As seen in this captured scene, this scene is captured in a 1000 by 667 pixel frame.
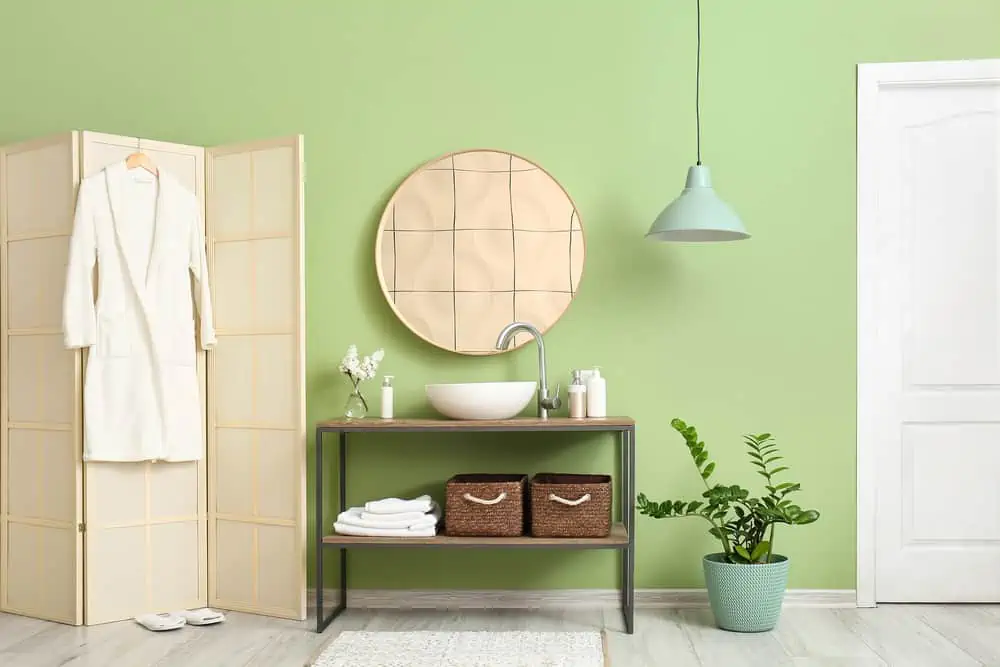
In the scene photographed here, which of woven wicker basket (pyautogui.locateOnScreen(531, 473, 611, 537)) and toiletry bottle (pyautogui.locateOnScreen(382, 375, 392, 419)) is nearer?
woven wicker basket (pyautogui.locateOnScreen(531, 473, 611, 537))

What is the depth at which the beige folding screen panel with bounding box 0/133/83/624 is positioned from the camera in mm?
3314

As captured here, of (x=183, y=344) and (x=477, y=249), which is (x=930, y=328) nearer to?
(x=477, y=249)

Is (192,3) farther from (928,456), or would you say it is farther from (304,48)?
(928,456)

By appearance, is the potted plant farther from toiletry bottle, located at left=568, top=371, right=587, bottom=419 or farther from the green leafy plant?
toiletry bottle, located at left=568, top=371, right=587, bottom=419

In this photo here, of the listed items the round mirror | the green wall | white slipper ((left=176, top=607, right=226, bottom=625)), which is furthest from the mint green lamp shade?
white slipper ((left=176, top=607, right=226, bottom=625))

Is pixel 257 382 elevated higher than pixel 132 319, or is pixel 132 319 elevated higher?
pixel 132 319

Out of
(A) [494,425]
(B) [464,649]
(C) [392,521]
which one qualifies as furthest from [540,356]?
(B) [464,649]

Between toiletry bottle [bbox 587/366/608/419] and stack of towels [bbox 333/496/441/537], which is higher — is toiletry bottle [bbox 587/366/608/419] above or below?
above

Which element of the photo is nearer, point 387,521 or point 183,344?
point 387,521

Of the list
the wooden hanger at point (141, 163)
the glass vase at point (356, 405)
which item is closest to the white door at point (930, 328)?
the glass vase at point (356, 405)

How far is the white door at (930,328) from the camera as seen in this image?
3477mm

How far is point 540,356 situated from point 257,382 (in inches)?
41.6

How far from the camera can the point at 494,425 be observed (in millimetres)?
3146

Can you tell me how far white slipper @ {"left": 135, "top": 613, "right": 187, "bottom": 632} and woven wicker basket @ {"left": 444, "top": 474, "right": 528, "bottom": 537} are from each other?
1.02m
